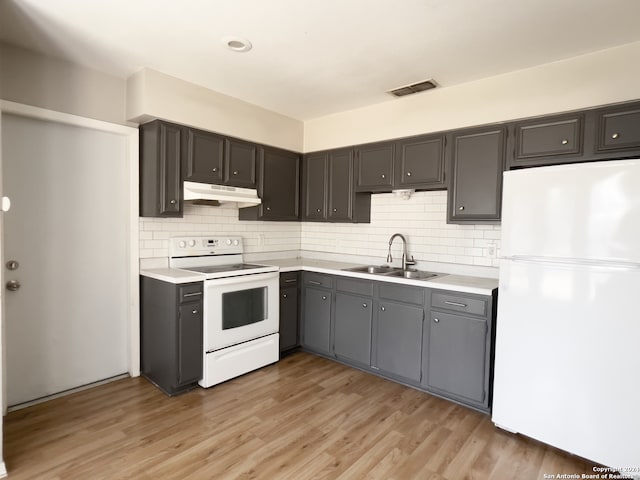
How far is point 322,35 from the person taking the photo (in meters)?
2.29

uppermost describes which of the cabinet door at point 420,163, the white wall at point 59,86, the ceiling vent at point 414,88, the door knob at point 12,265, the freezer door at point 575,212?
the ceiling vent at point 414,88

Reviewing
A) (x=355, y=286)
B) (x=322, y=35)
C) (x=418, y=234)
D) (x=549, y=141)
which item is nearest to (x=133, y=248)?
(x=355, y=286)

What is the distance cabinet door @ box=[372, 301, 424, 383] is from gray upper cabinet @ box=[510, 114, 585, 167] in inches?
54.6

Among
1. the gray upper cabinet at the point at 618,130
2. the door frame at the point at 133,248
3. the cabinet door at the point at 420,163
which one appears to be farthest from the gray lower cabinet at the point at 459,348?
the door frame at the point at 133,248

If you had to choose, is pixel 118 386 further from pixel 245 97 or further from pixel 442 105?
pixel 442 105

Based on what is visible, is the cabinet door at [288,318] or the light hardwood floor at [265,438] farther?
the cabinet door at [288,318]

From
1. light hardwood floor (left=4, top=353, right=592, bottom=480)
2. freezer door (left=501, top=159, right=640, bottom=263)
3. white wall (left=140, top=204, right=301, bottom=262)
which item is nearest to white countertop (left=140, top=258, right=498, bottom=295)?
white wall (left=140, top=204, right=301, bottom=262)

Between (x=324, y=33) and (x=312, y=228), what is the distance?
2489 millimetres

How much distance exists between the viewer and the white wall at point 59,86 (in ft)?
8.17

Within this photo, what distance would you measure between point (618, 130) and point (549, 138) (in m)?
0.38

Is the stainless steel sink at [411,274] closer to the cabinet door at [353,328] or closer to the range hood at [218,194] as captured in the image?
the cabinet door at [353,328]

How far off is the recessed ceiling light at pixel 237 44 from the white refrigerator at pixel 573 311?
6.28 feet

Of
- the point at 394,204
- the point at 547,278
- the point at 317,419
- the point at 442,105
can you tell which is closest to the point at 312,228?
the point at 394,204

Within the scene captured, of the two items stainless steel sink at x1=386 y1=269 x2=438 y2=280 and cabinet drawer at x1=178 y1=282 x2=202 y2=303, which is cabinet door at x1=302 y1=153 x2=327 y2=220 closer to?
stainless steel sink at x1=386 y1=269 x2=438 y2=280
